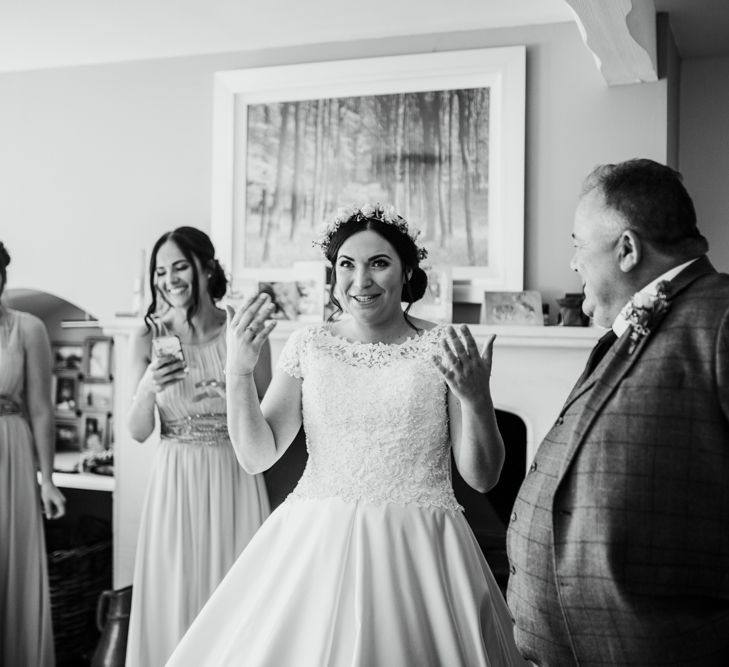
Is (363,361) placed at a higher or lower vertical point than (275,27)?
lower

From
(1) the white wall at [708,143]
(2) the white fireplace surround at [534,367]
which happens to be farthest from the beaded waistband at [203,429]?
(1) the white wall at [708,143]

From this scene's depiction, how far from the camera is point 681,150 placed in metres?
3.80

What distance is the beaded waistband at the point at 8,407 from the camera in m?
3.12

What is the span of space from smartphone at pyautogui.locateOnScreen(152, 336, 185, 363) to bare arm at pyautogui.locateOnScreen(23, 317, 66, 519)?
2.68ft

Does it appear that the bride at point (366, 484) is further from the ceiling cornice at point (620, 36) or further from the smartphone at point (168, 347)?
the ceiling cornice at point (620, 36)

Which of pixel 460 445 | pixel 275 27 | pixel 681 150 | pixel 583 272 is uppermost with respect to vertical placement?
pixel 275 27

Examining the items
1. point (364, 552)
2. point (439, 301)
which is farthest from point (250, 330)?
point (439, 301)

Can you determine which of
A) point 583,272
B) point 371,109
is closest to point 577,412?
point 583,272

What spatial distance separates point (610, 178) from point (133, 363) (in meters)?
1.93

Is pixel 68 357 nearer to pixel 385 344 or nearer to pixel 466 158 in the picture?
pixel 466 158

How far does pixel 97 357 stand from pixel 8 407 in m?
1.58

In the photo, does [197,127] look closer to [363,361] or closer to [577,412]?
[363,361]

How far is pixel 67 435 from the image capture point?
4.78 m

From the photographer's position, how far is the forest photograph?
357 cm
